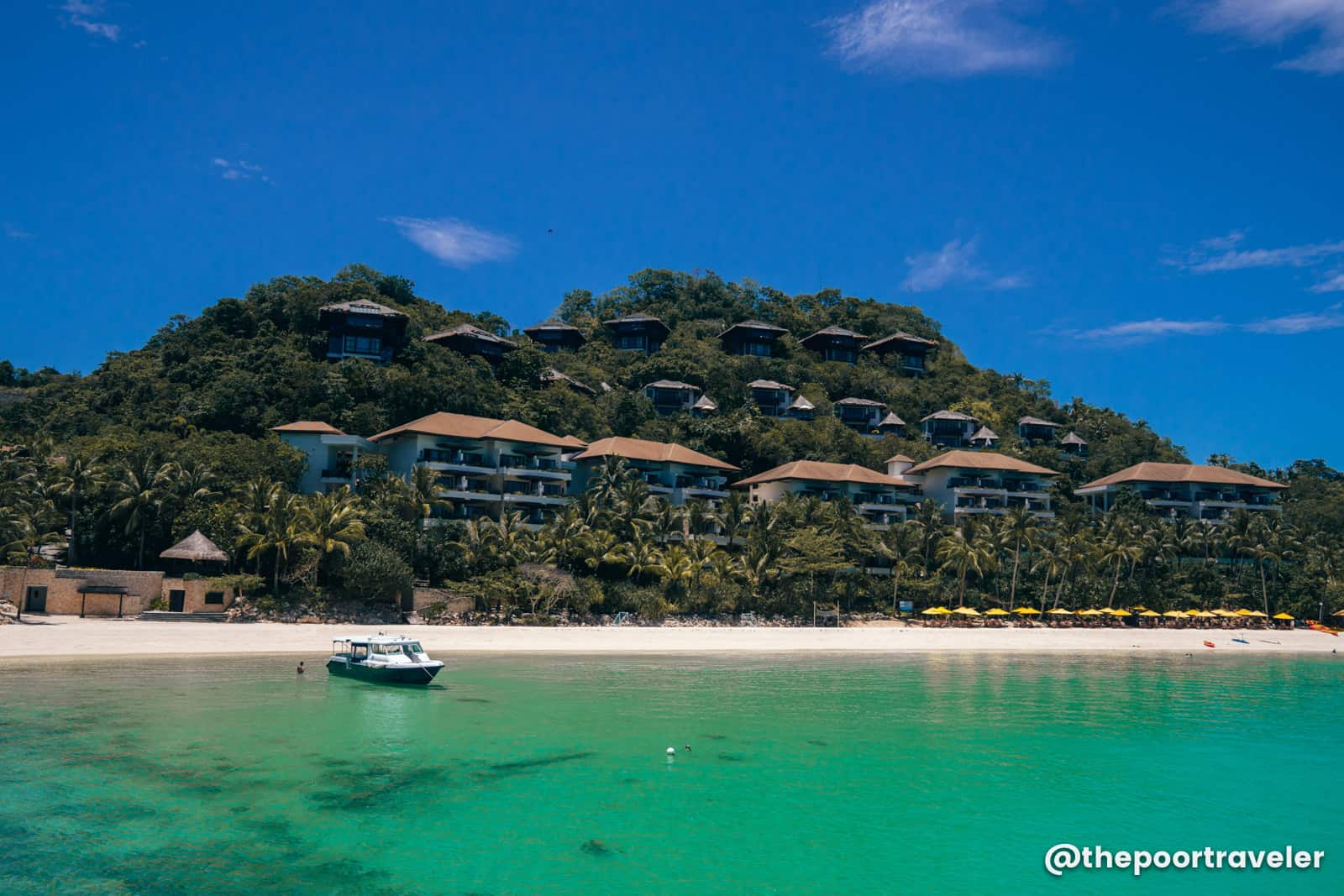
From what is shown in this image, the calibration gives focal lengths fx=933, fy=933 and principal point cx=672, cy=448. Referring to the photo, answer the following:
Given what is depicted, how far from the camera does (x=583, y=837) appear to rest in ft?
59.6

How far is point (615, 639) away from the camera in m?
47.2

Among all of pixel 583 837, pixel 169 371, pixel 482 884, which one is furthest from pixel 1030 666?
pixel 169 371

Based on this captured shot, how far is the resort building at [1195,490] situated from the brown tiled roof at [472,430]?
162 feet

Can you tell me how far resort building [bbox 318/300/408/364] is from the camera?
78188 mm

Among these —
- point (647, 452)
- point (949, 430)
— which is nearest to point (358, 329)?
point (647, 452)

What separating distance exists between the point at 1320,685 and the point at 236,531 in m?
52.3

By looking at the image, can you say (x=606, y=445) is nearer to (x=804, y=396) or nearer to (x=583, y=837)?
(x=804, y=396)

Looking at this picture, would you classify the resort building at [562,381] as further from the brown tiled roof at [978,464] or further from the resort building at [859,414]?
the brown tiled roof at [978,464]

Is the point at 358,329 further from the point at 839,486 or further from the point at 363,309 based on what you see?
the point at 839,486

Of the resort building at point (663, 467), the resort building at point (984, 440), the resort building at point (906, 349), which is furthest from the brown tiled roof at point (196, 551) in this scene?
the resort building at point (906, 349)

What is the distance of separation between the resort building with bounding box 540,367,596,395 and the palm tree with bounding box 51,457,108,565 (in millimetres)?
42098

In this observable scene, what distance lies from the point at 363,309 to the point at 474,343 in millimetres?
10063

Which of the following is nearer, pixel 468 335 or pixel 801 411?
pixel 468 335

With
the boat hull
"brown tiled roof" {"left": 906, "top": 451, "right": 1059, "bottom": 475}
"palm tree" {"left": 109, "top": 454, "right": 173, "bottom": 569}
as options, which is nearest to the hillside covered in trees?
"palm tree" {"left": 109, "top": 454, "right": 173, "bottom": 569}
